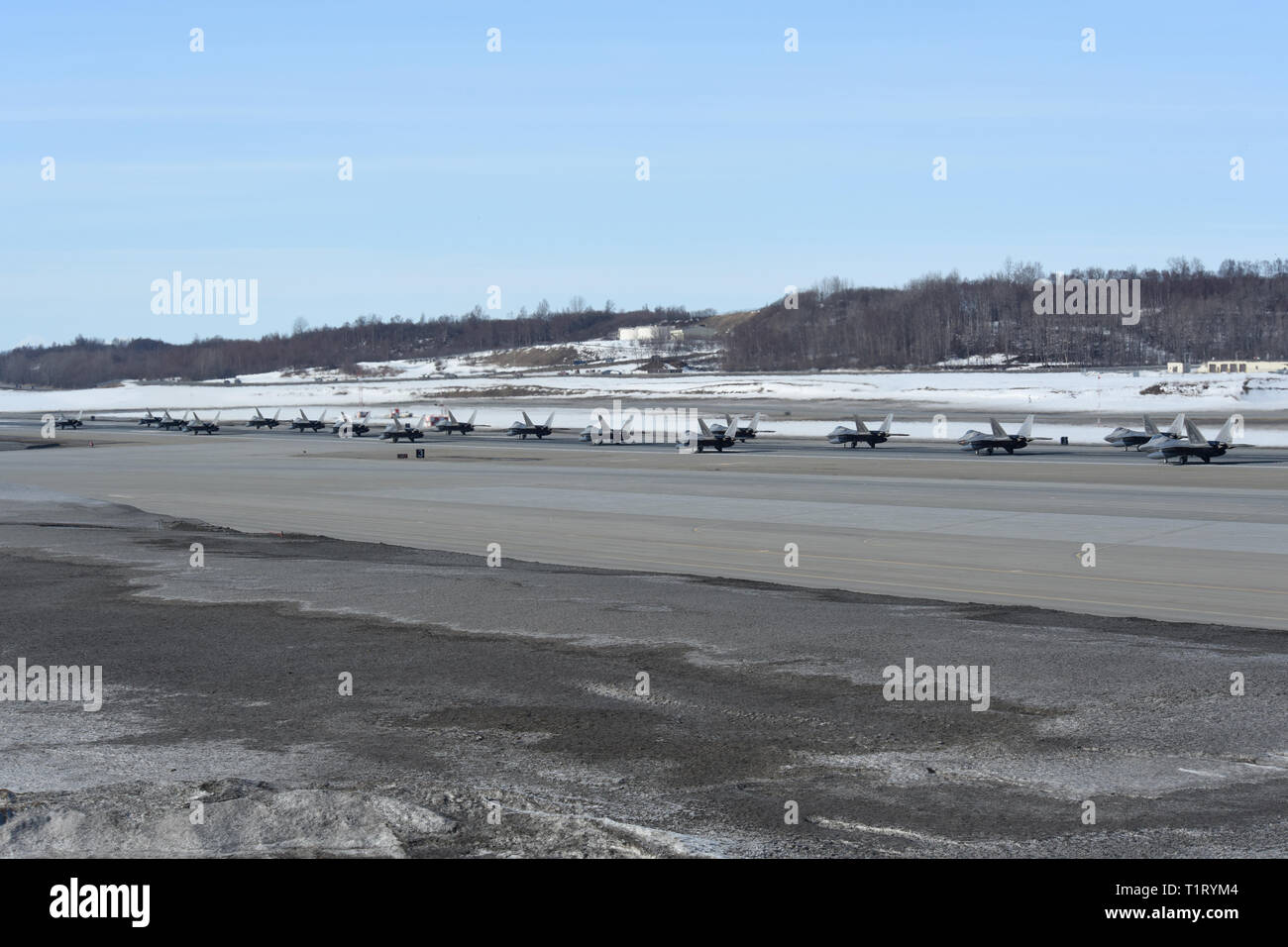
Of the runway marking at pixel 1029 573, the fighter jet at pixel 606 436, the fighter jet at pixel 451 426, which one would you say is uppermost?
the fighter jet at pixel 451 426

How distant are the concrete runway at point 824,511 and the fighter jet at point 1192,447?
3.55 ft

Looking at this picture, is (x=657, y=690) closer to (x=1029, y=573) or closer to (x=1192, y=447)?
(x=1029, y=573)

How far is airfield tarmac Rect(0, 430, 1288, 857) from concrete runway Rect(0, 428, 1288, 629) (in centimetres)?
29

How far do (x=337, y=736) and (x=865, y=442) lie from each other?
6694 centimetres

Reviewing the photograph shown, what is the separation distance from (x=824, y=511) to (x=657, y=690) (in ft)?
88.4

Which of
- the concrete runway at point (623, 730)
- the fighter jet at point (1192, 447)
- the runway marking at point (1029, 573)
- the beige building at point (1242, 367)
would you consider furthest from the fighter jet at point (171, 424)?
the beige building at point (1242, 367)

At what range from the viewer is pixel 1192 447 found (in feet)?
188

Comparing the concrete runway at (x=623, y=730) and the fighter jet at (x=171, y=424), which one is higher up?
the fighter jet at (x=171, y=424)

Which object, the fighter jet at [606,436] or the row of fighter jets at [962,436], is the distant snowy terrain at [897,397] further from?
the fighter jet at [606,436]

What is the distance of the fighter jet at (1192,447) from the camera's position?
57.5 metres

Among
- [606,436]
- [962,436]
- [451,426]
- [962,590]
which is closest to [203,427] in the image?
[451,426]

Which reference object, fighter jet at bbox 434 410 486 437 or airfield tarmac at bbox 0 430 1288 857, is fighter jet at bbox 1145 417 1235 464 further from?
fighter jet at bbox 434 410 486 437

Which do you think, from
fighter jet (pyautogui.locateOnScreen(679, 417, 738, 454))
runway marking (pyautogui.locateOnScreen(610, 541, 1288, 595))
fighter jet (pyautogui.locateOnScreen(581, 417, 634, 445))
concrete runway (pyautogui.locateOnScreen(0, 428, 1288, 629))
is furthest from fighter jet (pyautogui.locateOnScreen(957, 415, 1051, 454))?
runway marking (pyautogui.locateOnScreen(610, 541, 1288, 595))

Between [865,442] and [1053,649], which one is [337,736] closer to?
[1053,649]
